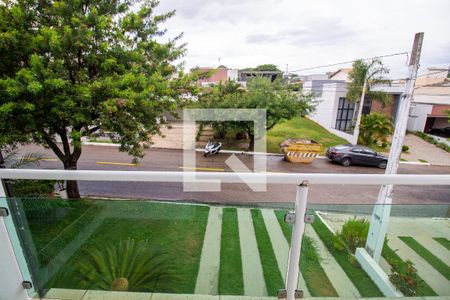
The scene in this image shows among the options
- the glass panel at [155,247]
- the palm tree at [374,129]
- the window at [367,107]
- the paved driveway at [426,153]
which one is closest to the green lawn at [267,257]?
the glass panel at [155,247]

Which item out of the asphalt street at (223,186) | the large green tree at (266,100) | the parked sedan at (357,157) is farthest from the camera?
the large green tree at (266,100)

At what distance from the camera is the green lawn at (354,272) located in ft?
5.10

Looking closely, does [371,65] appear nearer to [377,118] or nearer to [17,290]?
[377,118]

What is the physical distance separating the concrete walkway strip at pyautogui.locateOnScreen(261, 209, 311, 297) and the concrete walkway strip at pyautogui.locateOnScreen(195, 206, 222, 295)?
0.30 m

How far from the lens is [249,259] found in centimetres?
158

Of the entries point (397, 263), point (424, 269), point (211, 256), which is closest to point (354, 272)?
point (397, 263)

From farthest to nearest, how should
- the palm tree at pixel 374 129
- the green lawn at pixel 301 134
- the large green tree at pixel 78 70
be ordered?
the green lawn at pixel 301 134 → the palm tree at pixel 374 129 → the large green tree at pixel 78 70

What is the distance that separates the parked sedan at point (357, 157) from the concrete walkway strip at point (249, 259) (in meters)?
13.0

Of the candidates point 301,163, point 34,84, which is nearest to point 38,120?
Result: point 34,84

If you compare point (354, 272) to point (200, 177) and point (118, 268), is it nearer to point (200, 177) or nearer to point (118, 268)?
point (200, 177)

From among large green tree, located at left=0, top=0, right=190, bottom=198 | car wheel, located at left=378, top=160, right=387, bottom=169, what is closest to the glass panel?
large green tree, located at left=0, top=0, right=190, bottom=198

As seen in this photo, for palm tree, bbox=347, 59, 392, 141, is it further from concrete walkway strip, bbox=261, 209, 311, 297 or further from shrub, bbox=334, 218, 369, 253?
concrete walkway strip, bbox=261, 209, 311, 297

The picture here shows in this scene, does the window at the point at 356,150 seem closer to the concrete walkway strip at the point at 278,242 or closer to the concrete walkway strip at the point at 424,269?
the concrete walkway strip at the point at 424,269

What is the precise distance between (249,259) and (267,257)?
11 cm
